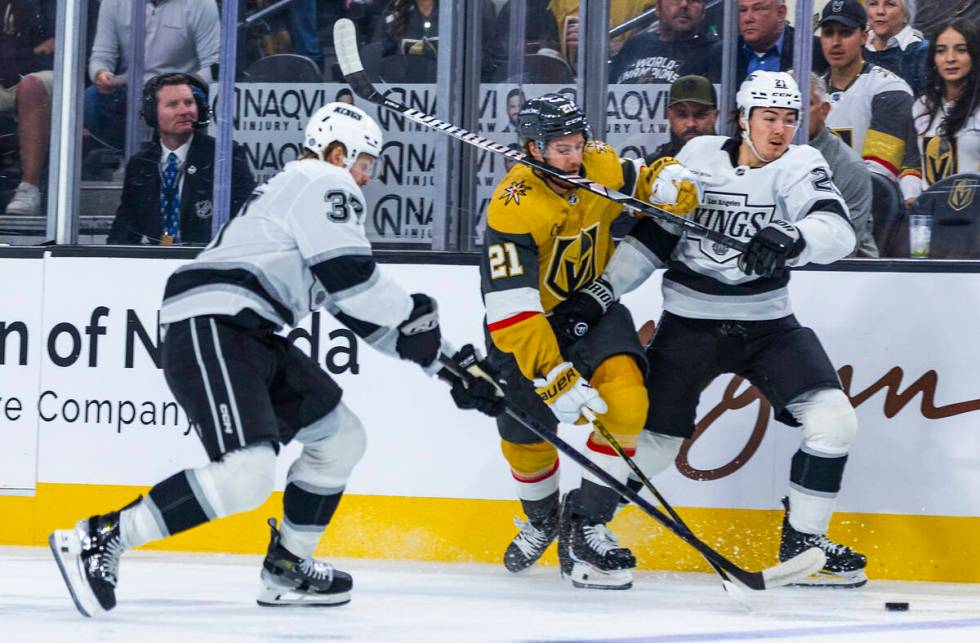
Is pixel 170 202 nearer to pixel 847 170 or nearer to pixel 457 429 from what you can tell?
pixel 457 429

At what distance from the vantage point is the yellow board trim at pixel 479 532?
411 cm

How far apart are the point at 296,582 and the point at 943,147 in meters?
2.07

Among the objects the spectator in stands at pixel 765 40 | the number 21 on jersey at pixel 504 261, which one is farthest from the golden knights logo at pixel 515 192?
the spectator in stands at pixel 765 40

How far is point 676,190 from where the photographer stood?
3.92 meters

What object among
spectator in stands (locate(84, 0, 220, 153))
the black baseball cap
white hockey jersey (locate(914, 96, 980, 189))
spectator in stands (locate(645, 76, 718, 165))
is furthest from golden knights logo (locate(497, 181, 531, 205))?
spectator in stands (locate(84, 0, 220, 153))

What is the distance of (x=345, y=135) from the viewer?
11.2ft

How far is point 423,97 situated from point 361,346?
2.44 feet

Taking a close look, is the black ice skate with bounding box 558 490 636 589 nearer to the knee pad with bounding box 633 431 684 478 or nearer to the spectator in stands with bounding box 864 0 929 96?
the knee pad with bounding box 633 431 684 478

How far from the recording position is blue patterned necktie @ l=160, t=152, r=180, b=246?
4.66 metres

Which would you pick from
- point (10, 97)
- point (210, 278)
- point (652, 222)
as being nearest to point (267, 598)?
point (210, 278)

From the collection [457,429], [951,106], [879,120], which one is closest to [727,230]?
[879,120]

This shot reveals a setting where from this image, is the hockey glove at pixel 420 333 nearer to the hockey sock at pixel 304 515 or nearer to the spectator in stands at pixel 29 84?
the hockey sock at pixel 304 515

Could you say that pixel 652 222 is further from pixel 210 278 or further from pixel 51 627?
pixel 51 627

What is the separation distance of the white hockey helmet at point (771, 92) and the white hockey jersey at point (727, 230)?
0.14 m
